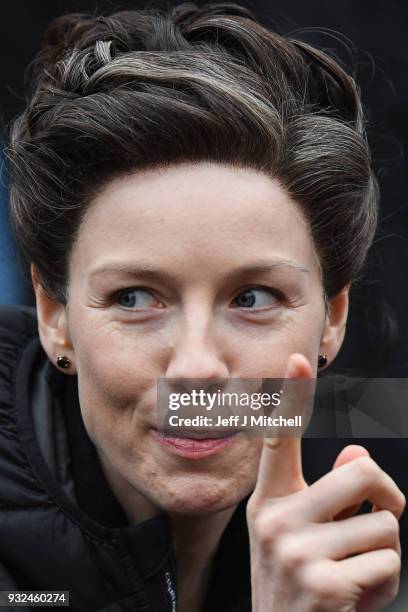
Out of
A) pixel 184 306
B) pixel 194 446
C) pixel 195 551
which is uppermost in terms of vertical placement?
pixel 184 306

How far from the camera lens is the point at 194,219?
178 cm

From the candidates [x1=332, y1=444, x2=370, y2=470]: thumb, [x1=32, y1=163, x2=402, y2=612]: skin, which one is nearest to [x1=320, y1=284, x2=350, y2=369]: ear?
[x1=32, y1=163, x2=402, y2=612]: skin

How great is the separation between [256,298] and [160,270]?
19 centimetres

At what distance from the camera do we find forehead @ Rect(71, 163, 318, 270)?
69.8 inches

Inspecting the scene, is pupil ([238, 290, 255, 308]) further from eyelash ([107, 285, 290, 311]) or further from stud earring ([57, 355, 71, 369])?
stud earring ([57, 355, 71, 369])

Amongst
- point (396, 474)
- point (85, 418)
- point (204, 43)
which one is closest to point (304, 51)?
point (204, 43)

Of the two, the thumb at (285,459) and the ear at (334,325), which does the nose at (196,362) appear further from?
the ear at (334,325)

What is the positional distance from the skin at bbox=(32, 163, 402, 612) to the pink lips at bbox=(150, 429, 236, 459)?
0.01 m

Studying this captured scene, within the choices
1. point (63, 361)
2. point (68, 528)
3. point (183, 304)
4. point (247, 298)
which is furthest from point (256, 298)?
point (68, 528)

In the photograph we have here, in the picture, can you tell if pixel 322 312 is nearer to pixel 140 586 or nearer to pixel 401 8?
pixel 140 586

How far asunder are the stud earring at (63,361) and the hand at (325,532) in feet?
2.24

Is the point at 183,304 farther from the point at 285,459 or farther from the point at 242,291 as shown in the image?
the point at 285,459

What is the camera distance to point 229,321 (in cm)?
180

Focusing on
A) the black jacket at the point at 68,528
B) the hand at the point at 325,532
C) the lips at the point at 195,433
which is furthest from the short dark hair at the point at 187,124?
the hand at the point at 325,532
